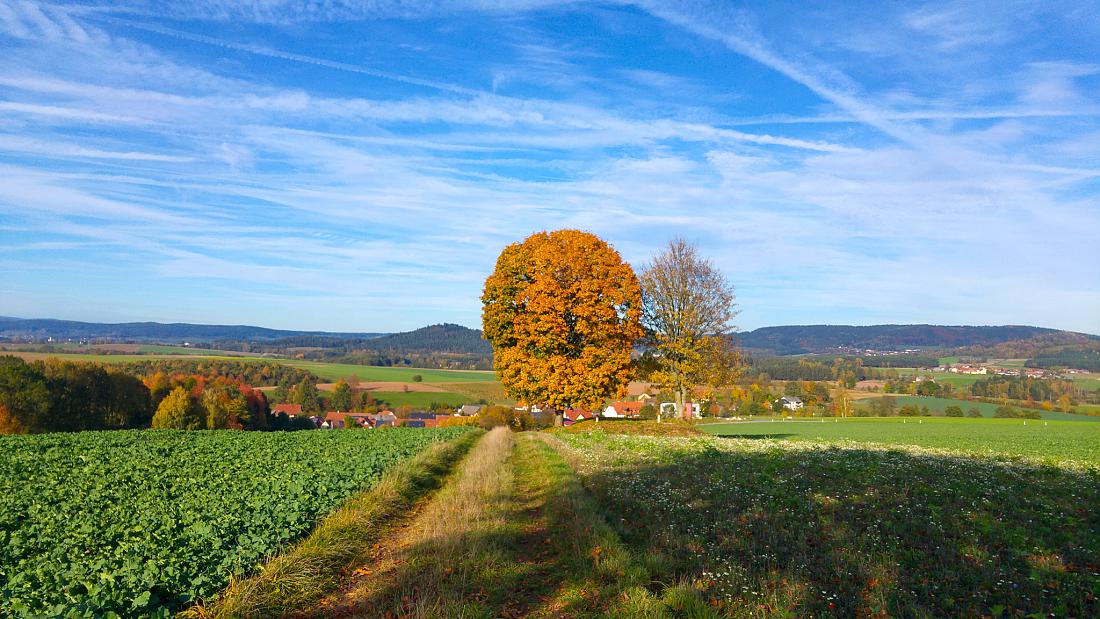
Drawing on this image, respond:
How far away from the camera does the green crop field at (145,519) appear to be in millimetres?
5598

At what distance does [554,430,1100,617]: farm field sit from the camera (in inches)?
240

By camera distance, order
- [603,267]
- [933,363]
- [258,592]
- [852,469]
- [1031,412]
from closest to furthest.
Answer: [258,592] < [852,469] < [603,267] < [1031,412] < [933,363]

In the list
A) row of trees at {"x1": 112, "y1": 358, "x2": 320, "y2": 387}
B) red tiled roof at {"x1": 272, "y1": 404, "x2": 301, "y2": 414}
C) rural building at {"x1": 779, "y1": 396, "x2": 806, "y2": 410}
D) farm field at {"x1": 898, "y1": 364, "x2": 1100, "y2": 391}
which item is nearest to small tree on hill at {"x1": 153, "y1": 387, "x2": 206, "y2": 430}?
red tiled roof at {"x1": 272, "y1": 404, "x2": 301, "y2": 414}

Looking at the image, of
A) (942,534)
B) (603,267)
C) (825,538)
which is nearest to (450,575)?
(825,538)

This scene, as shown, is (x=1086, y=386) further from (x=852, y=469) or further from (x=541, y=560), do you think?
(x=541, y=560)

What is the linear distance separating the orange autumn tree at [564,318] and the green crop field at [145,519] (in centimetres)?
1750

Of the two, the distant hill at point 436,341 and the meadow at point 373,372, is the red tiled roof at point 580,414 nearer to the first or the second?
the meadow at point 373,372

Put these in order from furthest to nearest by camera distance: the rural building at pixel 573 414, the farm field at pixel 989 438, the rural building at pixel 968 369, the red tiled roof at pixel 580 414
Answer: the rural building at pixel 968 369 < the red tiled roof at pixel 580 414 < the rural building at pixel 573 414 < the farm field at pixel 989 438

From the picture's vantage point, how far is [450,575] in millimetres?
7371

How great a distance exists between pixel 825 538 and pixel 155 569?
821cm

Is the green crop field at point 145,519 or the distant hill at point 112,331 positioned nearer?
the green crop field at point 145,519

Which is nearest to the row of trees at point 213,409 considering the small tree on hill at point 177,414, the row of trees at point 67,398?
the small tree on hill at point 177,414

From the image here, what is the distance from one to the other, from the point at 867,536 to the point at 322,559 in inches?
290

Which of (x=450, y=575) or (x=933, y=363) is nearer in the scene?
(x=450, y=575)
